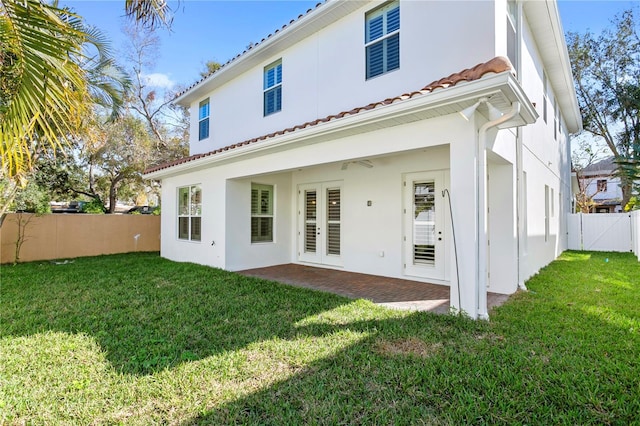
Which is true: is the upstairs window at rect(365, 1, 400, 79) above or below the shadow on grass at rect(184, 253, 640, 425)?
above

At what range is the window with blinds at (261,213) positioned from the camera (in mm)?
10469

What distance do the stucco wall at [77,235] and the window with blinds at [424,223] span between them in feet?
42.8

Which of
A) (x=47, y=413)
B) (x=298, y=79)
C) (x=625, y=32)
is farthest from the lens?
(x=625, y=32)

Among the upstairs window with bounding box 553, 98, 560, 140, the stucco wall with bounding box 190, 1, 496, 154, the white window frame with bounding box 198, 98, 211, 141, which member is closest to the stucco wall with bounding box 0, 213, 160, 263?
the white window frame with bounding box 198, 98, 211, 141

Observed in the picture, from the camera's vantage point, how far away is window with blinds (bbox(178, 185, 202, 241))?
1123 cm

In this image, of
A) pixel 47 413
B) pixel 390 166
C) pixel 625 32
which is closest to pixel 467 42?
pixel 390 166

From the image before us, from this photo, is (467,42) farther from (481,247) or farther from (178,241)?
(178,241)

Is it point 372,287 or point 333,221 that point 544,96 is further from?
point 372,287

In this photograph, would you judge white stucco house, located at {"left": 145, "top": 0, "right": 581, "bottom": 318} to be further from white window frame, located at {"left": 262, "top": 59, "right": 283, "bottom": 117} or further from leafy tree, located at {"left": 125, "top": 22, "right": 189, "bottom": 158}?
leafy tree, located at {"left": 125, "top": 22, "right": 189, "bottom": 158}

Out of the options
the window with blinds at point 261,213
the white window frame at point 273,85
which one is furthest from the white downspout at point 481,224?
the window with blinds at point 261,213

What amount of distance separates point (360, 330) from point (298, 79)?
23.8 ft

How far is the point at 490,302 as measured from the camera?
20.3ft

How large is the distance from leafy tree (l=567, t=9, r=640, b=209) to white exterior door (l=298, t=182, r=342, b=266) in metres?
17.5

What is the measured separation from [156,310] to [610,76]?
83.8 feet
